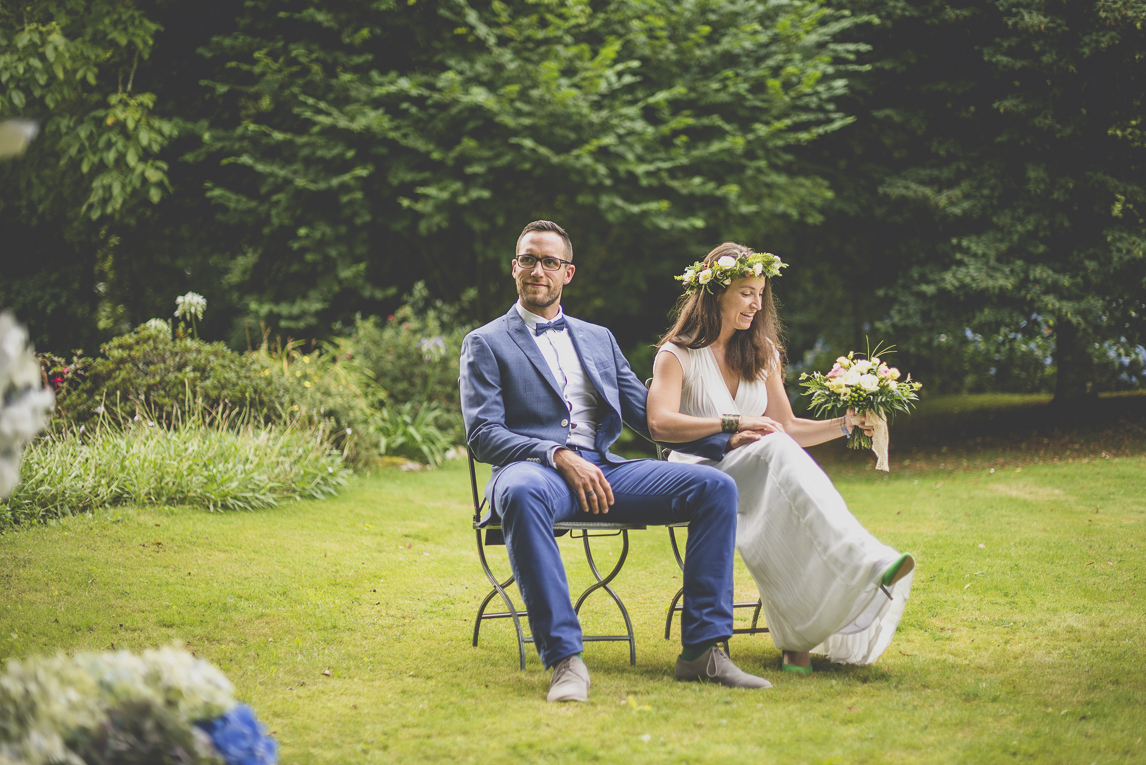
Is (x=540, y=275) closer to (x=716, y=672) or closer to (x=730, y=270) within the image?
(x=730, y=270)

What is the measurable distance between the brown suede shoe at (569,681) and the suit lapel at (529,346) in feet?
3.53

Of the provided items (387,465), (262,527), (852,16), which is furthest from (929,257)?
(262,527)

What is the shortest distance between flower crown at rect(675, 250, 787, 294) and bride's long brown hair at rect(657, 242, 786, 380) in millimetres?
28

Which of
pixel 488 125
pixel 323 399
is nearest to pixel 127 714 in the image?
pixel 323 399

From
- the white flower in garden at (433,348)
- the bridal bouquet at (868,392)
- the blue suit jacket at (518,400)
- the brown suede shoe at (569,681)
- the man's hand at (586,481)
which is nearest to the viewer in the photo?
the brown suede shoe at (569,681)

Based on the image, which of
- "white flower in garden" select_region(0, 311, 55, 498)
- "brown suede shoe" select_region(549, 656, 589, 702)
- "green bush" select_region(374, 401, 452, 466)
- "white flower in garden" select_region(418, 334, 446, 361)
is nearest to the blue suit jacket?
"brown suede shoe" select_region(549, 656, 589, 702)

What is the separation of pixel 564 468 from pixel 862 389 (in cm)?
126

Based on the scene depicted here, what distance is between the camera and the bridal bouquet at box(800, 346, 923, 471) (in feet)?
11.7

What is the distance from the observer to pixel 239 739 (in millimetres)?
1726

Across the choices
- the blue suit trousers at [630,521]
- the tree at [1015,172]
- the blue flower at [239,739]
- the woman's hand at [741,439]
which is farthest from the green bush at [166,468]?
the tree at [1015,172]

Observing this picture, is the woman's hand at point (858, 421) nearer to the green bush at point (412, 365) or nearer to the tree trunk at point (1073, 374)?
the green bush at point (412, 365)

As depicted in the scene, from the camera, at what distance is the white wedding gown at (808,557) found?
3.04m

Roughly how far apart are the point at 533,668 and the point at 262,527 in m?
3.02

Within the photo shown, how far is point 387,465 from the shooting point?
8.87m
